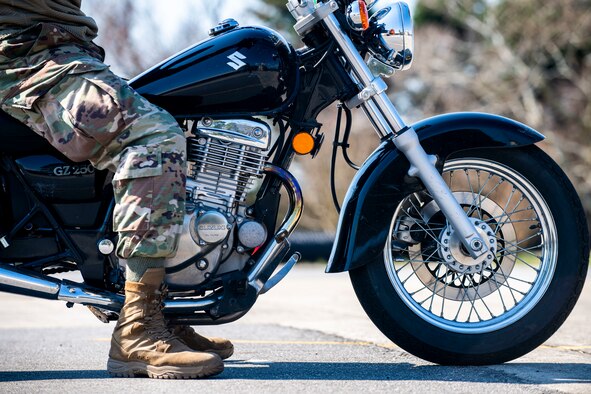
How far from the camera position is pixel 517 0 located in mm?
25062

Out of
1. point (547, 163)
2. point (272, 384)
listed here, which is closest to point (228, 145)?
point (272, 384)

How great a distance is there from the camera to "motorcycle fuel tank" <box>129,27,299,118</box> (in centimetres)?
373

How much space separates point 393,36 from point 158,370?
1.67 meters

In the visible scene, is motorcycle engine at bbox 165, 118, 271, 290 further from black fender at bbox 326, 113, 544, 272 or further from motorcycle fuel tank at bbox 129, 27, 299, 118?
black fender at bbox 326, 113, 544, 272

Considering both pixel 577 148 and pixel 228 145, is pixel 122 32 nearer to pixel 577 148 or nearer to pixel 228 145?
pixel 577 148

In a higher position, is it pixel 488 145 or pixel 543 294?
pixel 488 145

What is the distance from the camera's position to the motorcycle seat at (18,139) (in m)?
3.66

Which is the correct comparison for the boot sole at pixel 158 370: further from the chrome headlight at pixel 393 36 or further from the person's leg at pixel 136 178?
the chrome headlight at pixel 393 36

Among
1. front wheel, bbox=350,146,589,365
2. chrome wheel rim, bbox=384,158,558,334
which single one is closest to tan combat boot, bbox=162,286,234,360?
front wheel, bbox=350,146,589,365

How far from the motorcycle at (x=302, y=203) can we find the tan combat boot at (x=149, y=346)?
0.10 meters

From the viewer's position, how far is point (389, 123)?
12.7 ft

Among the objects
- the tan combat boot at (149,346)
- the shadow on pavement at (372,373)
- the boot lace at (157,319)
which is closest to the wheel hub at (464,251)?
the shadow on pavement at (372,373)

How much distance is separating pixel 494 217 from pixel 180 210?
134 centimetres

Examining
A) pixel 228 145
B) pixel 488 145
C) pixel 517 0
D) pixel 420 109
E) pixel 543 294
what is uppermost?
pixel 517 0
